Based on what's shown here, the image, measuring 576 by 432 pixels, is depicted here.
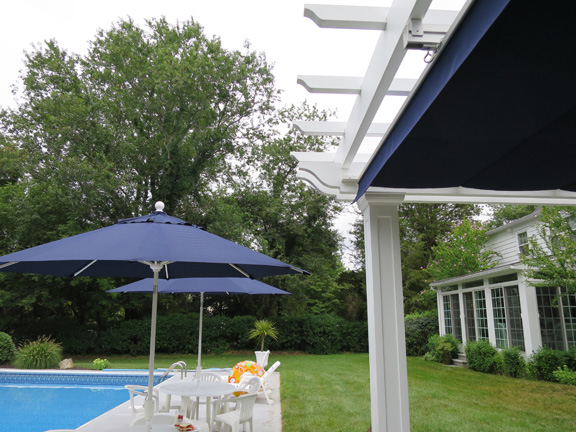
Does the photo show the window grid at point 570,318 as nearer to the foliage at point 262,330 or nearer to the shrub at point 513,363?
the shrub at point 513,363

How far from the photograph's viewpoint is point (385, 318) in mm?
3773

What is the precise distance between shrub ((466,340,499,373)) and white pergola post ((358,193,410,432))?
8.17 m

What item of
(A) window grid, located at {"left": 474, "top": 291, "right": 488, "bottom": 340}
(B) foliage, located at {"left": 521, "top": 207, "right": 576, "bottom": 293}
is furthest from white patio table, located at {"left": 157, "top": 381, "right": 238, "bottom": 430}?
(A) window grid, located at {"left": 474, "top": 291, "right": 488, "bottom": 340}

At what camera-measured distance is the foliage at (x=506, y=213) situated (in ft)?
76.5

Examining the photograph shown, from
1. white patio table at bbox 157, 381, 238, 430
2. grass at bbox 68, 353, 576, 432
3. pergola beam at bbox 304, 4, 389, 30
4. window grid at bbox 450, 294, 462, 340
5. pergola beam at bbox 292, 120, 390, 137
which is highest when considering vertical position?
pergola beam at bbox 292, 120, 390, 137

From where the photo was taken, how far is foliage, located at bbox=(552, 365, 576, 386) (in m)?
8.46

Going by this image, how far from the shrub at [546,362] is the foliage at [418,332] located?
5.61m

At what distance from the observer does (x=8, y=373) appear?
386 inches

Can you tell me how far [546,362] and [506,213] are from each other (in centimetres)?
1698

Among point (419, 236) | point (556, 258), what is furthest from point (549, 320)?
point (419, 236)

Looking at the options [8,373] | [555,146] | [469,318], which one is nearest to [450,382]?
[469,318]

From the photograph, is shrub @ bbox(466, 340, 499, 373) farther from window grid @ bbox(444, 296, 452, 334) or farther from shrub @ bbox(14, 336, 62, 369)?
shrub @ bbox(14, 336, 62, 369)

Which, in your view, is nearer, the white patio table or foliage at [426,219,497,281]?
the white patio table

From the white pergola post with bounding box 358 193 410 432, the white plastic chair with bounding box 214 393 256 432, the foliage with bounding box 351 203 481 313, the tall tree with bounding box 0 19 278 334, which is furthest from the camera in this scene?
the foliage with bounding box 351 203 481 313
